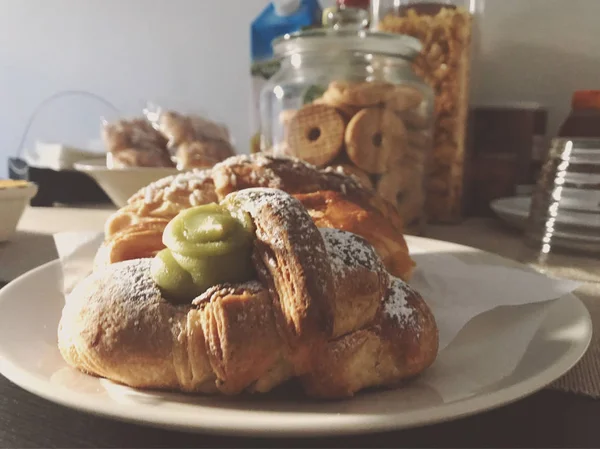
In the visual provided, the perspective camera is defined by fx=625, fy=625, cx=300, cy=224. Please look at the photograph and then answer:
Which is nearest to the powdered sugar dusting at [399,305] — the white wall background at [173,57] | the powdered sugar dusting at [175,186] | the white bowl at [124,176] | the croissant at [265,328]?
the croissant at [265,328]

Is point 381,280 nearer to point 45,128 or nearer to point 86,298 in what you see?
point 86,298

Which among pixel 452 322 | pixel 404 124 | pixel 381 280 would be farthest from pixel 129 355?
pixel 404 124

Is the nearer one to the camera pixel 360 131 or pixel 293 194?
pixel 293 194

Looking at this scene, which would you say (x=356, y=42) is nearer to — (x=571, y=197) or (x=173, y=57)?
(x=571, y=197)

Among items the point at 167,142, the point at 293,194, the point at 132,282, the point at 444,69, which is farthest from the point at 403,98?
the point at 132,282

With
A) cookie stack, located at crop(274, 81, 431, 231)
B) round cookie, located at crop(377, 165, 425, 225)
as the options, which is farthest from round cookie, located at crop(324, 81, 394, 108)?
round cookie, located at crop(377, 165, 425, 225)

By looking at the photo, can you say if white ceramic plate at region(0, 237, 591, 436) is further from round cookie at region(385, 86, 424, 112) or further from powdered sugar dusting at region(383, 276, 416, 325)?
round cookie at region(385, 86, 424, 112)
